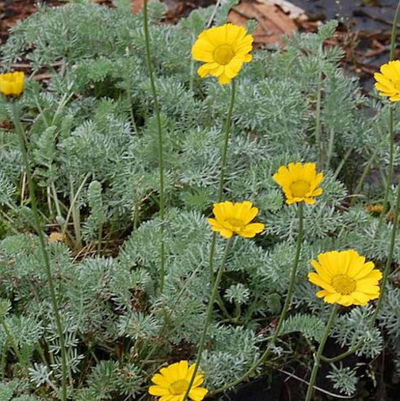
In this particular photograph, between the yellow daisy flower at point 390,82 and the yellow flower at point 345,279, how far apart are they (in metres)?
0.29

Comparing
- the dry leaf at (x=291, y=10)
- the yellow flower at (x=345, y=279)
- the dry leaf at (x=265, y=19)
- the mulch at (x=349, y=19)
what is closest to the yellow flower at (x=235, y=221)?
the yellow flower at (x=345, y=279)

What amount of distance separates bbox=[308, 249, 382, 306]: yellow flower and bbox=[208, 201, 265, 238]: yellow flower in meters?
0.11

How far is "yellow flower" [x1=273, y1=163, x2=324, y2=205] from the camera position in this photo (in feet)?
4.33

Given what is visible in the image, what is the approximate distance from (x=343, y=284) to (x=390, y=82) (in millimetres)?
390

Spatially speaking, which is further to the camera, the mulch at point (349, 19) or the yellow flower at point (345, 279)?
the mulch at point (349, 19)

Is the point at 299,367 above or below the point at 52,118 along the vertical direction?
below

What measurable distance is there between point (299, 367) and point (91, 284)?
0.49 meters

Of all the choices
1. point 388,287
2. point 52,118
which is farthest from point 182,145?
point 388,287

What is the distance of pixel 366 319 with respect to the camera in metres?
1.88

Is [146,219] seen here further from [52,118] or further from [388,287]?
[388,287]

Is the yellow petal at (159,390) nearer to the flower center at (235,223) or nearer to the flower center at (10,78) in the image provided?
the flower center at (235,223)

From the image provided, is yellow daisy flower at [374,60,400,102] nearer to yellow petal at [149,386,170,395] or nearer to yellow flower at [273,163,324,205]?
yellow flower at [273,163,324,205]

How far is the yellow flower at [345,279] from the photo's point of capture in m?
1.31

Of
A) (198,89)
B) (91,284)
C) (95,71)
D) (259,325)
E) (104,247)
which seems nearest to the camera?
(91,284)
